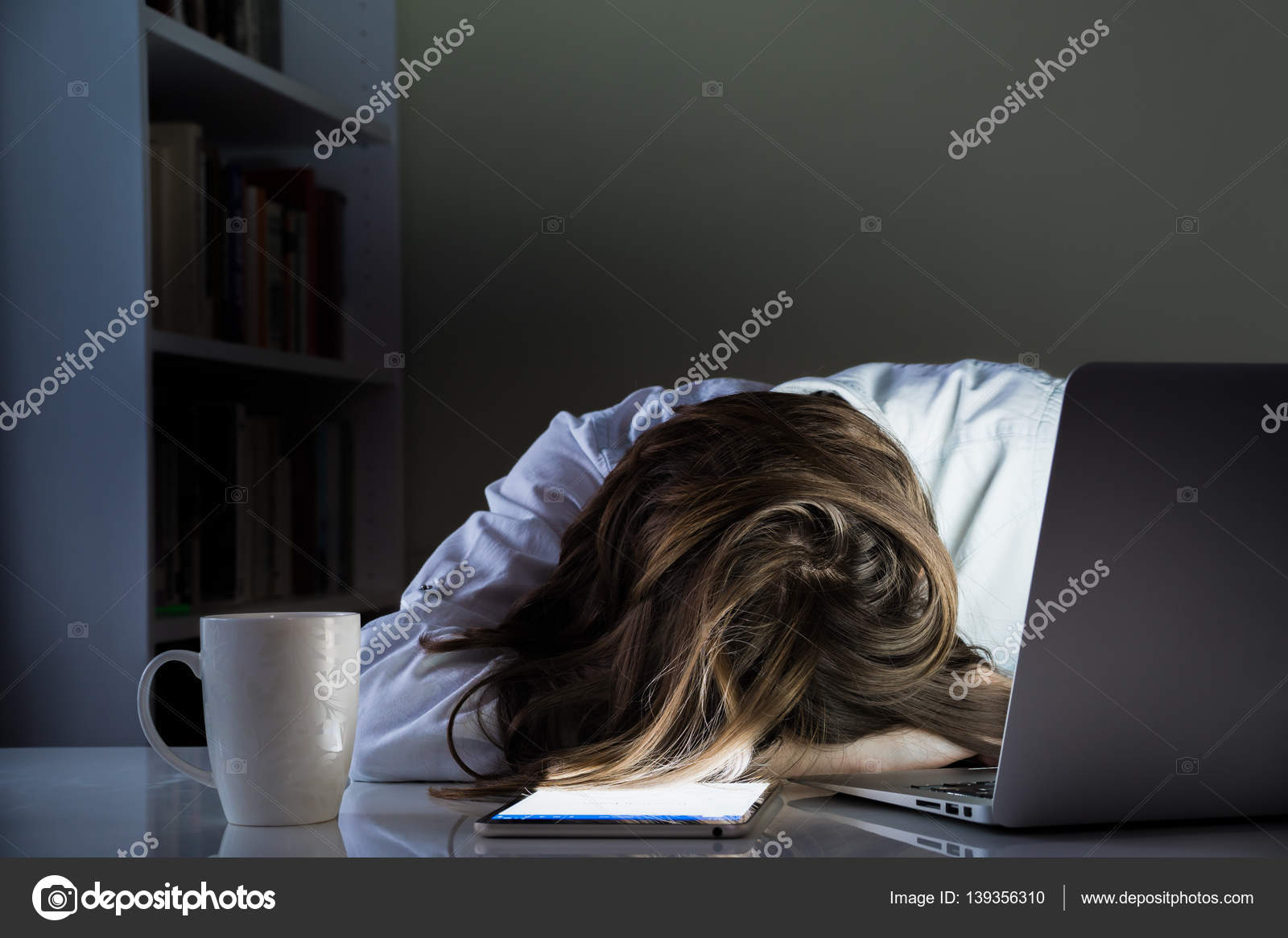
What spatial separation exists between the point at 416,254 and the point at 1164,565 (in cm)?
186

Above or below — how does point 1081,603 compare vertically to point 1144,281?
below

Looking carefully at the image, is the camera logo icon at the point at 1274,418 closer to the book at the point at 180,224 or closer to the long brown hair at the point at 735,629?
the long brown hair at the point at 735,629

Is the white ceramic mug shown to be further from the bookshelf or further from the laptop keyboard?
the bookshelf

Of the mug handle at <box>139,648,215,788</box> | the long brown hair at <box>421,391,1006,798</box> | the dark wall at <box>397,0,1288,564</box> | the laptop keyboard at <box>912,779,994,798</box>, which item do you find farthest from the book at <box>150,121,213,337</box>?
the laptop keyboard at <box>912,779,994,798</box>

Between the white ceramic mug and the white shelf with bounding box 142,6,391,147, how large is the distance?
1.24 meters

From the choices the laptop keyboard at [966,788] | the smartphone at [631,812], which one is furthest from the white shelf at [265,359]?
the laptop keyboard at [966,788]

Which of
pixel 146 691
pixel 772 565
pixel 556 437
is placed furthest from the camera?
pixel 556 437

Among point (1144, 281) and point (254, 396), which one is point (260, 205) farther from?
point (1144, 281)

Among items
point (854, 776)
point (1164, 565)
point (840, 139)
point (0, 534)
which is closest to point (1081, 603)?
point (1164, 565)

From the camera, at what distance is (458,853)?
1.57 ft

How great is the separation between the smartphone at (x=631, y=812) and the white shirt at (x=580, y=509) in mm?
182
